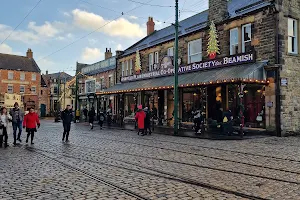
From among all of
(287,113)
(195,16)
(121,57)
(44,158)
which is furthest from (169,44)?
(44,158)

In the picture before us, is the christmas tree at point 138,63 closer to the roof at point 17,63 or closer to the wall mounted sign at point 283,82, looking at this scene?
the wall mounted sign at point 283,82

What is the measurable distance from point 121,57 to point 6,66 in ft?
121

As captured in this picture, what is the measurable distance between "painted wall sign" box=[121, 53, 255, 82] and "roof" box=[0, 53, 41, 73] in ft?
132

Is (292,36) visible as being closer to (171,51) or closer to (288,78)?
(288,78)

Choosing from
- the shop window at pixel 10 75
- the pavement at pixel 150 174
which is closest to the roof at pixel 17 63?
the shop window at pixel 10 75

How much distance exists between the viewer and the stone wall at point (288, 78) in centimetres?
1644

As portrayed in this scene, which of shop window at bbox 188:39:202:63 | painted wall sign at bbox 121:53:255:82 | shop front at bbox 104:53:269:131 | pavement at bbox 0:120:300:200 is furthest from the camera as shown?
shop window at bbox 188:39:202:63

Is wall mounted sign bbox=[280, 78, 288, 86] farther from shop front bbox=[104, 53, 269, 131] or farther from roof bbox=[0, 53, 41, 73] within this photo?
roof bbox=[0, 53, 41, 73]

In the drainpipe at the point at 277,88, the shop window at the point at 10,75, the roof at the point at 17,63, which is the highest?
the roof at the point at 17,63

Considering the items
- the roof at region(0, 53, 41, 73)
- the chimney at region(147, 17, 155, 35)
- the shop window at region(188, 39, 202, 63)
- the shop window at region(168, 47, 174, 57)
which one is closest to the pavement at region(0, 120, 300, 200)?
the shop window at region(188, 39, 202, 63)

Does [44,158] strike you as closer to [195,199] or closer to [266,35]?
[195,199]

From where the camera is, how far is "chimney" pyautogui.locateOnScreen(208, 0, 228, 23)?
20.2 metres

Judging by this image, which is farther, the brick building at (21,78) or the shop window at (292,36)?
A: the brick building at (21,78)

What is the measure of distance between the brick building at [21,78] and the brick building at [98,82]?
1879 centimetres
